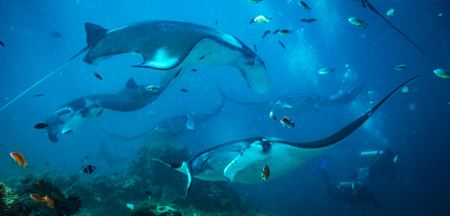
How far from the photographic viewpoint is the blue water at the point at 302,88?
49.4ft

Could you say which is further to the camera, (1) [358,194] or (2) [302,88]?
(2) [302,88]

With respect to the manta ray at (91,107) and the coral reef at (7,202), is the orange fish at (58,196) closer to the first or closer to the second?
the coral reef at (7,202)

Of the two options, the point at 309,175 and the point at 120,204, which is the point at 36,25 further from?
the point at 309,175

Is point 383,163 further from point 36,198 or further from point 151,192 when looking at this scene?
point 36,198

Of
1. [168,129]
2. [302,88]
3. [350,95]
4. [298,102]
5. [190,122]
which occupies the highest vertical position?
[190,122]

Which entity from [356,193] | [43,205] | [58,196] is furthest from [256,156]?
[356,193]

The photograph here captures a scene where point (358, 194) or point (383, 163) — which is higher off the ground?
point (358, 194)

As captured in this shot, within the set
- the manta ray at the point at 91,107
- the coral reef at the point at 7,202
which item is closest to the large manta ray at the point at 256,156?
the coral reef at the point at 7,202

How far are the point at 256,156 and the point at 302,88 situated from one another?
41.8m

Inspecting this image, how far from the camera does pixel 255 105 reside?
483 inches

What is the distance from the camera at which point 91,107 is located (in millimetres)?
4270

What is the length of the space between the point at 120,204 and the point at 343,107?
108 ft

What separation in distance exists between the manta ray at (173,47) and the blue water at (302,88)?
679 cm

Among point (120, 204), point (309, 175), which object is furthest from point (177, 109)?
point (120, 204)
